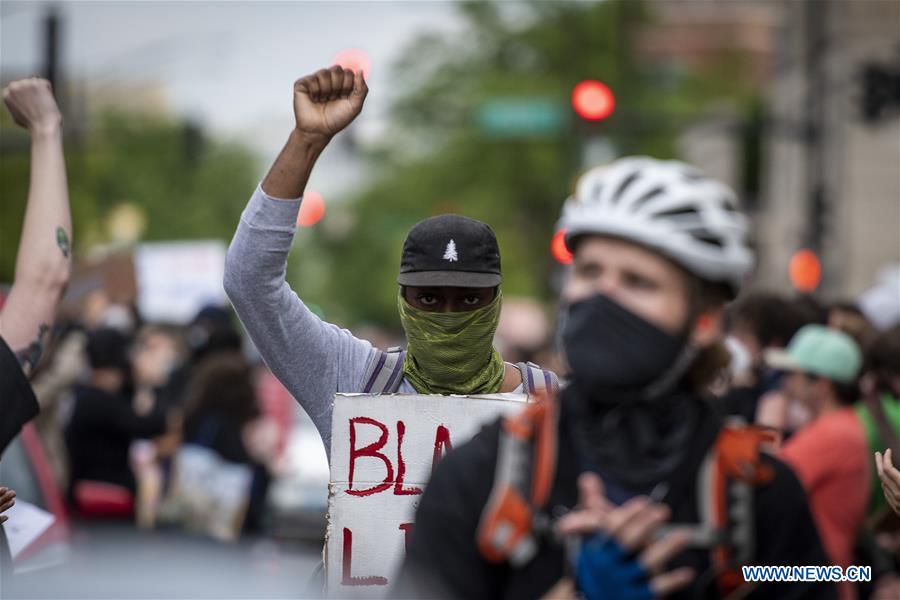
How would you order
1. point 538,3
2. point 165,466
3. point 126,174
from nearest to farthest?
point 165,466 < point 538,3 < point 126,174

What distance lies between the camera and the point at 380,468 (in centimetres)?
368

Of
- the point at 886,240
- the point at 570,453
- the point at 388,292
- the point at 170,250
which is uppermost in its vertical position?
the point at 570,453

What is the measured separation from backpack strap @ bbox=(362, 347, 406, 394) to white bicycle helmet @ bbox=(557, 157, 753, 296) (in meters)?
1.32

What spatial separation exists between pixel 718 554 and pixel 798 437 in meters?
4.11

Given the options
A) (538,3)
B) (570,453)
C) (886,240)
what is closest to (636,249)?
(570,453)

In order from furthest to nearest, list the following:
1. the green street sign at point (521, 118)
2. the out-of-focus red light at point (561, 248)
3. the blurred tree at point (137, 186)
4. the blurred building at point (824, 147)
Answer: the blurred tree at point (137, 186)
the blurred building at point (824, 147)
the green street sign at point (521, 118)
the out-of-focus red light at point (561, 248)

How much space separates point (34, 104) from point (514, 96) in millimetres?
39278

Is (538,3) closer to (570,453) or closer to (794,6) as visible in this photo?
(794,6)

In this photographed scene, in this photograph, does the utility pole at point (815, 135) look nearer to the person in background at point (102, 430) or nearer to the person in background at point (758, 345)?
the person in background at point (102, 430)

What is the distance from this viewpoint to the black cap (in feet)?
12.9

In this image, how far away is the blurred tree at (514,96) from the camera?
43.8 meters

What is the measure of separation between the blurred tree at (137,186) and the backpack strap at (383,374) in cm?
4085

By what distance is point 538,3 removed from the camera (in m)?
46.1

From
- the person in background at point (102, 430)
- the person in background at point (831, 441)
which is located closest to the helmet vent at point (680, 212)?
the person in background at point (831, 441)
